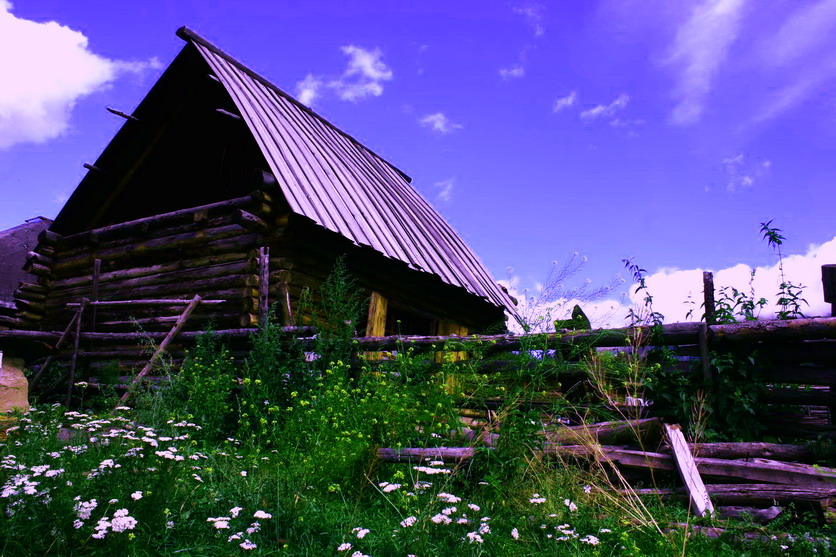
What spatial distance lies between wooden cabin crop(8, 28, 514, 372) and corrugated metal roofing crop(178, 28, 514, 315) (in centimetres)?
4

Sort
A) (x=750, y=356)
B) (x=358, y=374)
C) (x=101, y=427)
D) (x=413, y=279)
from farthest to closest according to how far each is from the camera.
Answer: (x=413, y=279)
(x=358, y=374)
(x=750, y=356)
(x=101, y=427)

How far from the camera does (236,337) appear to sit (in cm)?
772

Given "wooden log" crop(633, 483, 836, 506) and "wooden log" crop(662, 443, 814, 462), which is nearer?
"wooden log" crop(633, 483, 836, 506)

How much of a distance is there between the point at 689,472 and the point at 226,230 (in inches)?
281

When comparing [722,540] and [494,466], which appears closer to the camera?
[722,540]

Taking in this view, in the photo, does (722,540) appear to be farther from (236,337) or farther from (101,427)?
(236,337)

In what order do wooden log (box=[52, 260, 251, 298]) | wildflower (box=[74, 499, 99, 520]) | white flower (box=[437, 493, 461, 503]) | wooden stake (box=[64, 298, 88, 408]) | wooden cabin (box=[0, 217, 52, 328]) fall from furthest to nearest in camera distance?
wooden cabin (box=[0, 217, 52, 328]) → wooden log (box=[52, 260, 251, 298]) → wooden stake (box=[64, 298, 88, 408]) → white flower (box=[437, 493, 461, 503]) → wildflower (box=[74, 499, 99, 520])

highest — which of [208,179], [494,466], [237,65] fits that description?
[237,65]

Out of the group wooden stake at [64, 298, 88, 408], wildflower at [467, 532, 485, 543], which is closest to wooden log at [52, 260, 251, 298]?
wooden stake at [64, 298, 88, 408]

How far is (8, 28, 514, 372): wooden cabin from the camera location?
28.2 ft

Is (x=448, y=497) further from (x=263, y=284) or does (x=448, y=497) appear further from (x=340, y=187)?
(x=340, y=187)

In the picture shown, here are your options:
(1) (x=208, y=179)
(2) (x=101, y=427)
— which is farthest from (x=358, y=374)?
(1) (x=208, y=179)

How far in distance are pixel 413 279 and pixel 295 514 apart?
794cm

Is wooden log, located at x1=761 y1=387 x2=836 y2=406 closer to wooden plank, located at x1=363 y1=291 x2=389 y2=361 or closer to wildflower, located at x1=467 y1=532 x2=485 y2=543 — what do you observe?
wildflower, located at x1=467 y1=532 x2=485 y2=543
